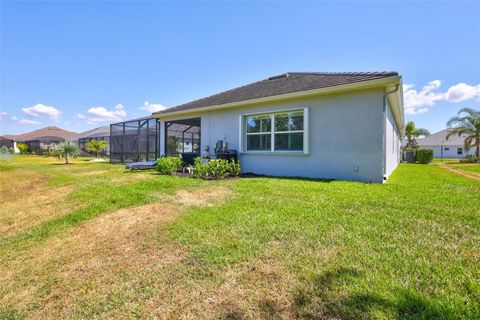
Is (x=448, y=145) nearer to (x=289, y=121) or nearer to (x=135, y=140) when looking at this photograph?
(x=289, y=121)

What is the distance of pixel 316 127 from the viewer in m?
→ 8.00

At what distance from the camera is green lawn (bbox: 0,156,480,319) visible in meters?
1.93

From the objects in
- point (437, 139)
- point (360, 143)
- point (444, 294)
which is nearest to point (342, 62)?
point (360, 143)

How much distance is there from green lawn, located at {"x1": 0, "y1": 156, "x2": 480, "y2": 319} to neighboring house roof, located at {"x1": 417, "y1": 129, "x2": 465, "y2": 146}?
45.5m

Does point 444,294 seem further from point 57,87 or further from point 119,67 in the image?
point 57,87

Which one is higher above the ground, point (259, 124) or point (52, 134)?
point (52, 134)

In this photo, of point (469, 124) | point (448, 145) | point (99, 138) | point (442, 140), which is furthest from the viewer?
point (442, 140)

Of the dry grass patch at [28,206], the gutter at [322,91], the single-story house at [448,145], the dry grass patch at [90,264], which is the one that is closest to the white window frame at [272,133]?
the gutter at [322,91]

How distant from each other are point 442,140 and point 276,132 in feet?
152

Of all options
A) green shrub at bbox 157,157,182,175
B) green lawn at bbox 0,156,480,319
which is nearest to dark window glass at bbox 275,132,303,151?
green lawn at bbox 0,156,480,319

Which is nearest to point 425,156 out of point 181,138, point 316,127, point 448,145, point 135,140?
point 316,127

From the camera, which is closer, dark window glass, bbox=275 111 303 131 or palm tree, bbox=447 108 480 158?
dark window glass, bbox=275 111 303 131

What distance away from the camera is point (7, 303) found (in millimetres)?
2438

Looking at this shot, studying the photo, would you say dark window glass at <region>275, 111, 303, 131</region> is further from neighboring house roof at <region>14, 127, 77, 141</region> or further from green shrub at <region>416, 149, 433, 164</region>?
neighboring house roof at <region>14, 127, 77, 141</region>
